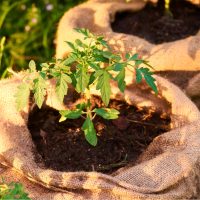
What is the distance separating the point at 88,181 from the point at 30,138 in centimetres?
31

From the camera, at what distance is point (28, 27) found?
3268 mm

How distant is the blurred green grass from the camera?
124 inches

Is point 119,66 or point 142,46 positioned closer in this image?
point 119,66

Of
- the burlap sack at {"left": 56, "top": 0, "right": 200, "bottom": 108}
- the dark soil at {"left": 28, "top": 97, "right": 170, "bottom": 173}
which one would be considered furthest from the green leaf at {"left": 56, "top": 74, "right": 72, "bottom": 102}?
the burlap sack at {"left": 56, "top": 0, "right": 200, "bottom": 108}

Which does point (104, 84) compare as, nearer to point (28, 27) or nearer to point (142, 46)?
point (142, 46)

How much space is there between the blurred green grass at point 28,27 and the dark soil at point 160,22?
533 mm

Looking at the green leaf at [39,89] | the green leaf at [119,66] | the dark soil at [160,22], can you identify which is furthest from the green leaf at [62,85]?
the dark soil at [160,22]

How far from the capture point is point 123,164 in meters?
1.92

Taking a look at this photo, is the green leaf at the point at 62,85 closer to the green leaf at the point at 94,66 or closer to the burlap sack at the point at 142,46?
the green leaf at the point at 94,66

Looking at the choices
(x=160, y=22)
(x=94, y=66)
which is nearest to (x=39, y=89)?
(x=94, y=66)

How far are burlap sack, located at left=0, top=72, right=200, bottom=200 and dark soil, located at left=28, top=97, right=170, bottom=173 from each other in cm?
6

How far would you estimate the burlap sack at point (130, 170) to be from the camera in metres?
1.75

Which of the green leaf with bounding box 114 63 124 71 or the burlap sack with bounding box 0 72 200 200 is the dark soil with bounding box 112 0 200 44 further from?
the green leaf with bounding box 114 63 124 71

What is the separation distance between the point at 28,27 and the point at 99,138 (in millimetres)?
1399
